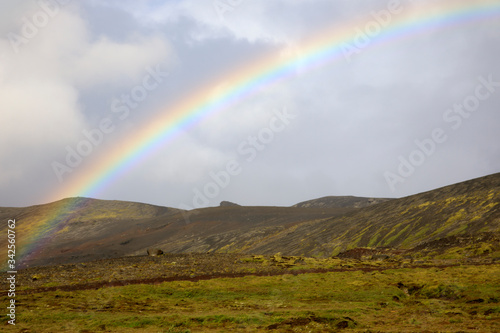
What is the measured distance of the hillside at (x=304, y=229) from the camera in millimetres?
84000

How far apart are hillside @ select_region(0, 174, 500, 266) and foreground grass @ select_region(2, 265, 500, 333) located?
38.4m

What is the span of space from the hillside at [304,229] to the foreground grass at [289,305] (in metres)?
38.4

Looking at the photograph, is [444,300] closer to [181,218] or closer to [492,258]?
[492,258]

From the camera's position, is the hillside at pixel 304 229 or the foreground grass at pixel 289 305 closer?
the foreground grass at pixel 289 305

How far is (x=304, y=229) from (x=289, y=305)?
3575 inches

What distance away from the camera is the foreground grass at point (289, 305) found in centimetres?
2678

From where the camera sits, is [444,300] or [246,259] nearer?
[444,300]

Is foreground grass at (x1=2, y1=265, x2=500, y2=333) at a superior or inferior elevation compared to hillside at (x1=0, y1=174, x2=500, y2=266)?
inferior

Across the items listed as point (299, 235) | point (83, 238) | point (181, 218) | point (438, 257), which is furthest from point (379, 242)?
point (83, 238)

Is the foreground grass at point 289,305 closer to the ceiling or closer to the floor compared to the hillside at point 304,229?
closer to the floor

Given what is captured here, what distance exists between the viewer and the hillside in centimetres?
8400

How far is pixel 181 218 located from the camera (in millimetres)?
197625

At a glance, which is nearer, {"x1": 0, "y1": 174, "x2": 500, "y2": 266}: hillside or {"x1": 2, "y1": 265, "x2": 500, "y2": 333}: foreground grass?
{"x1": 2, "y1": 265, "x2": 500, "y2": 333}: foreground grass

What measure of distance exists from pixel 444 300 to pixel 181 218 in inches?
6744
